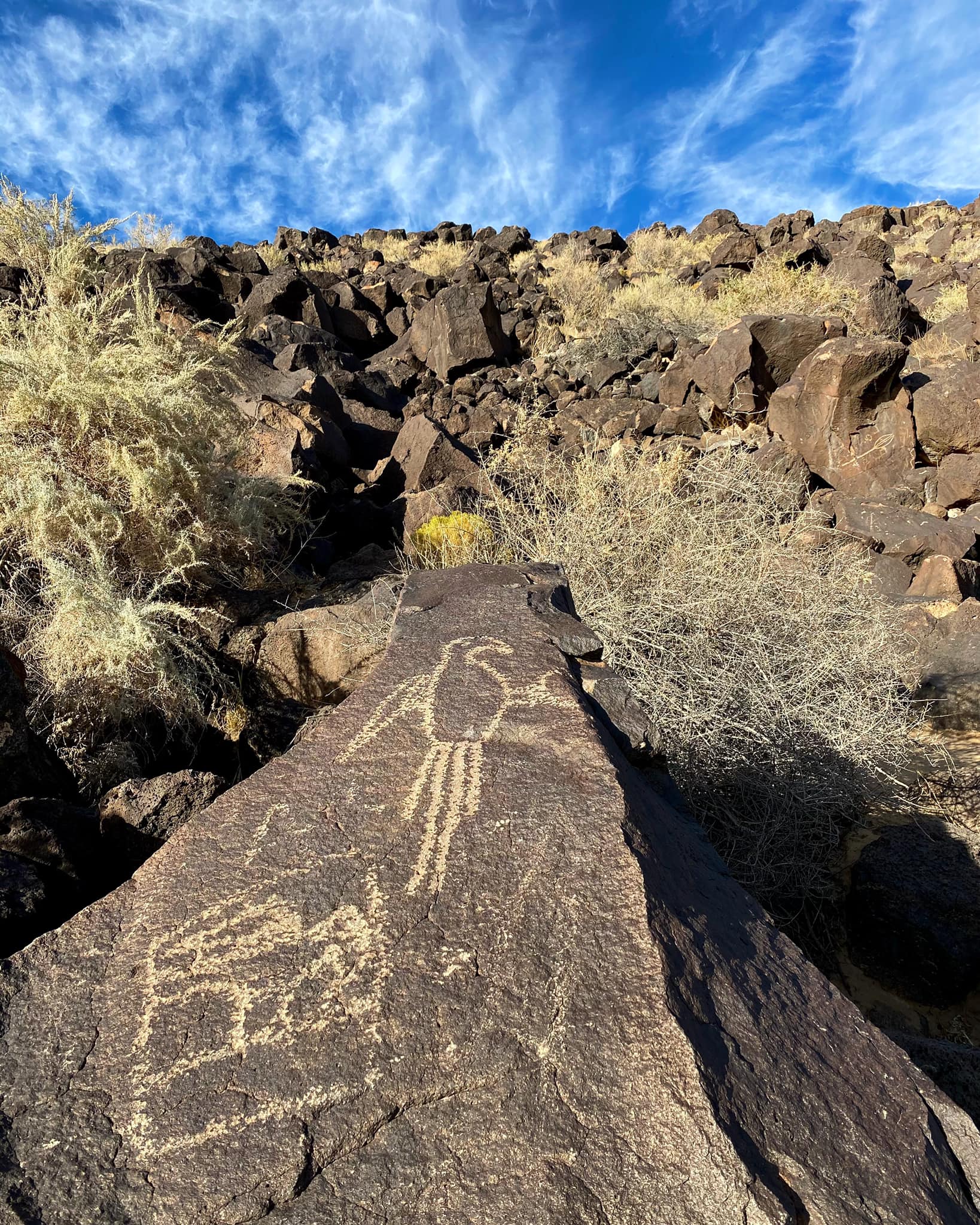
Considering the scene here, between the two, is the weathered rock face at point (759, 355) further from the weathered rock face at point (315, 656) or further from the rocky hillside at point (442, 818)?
the weathered rock face at point (315, 656)

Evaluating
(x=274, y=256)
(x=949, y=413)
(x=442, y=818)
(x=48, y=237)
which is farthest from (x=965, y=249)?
(x=442, y=818)

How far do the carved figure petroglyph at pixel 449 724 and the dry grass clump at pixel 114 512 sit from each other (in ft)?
4.02

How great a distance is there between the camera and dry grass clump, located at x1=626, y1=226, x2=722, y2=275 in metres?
15.1

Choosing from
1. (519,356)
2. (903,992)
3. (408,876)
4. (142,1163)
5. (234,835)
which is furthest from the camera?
(519,356)

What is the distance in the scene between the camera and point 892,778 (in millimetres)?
3297

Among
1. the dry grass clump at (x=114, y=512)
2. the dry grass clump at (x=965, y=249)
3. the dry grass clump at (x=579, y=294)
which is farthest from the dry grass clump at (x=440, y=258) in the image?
the dry grass clump at (x=114, y=512)

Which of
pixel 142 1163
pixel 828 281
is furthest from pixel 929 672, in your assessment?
pixel 828 281

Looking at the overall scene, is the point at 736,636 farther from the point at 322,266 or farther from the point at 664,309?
the point at 322,266

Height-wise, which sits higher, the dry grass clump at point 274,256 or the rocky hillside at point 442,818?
the dry grass clump at point 274,256

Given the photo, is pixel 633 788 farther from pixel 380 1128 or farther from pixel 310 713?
pixel 310 713

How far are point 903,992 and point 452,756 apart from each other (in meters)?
2.31

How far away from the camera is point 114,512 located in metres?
3.11

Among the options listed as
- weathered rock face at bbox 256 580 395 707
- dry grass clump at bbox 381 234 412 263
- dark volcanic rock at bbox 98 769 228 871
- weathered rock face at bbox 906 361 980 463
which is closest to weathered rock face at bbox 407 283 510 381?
weathered rock face at bbox 906 361 980 463

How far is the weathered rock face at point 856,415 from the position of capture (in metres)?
7.06
